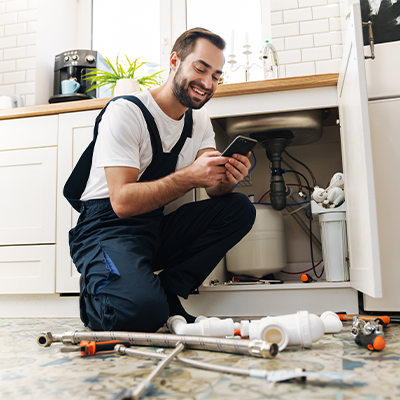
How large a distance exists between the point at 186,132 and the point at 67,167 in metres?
0.61

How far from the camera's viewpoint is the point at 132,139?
1.31 metres

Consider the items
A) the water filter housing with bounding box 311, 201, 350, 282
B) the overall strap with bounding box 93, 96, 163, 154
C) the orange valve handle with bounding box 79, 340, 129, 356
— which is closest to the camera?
the orange valve handle with bounding box 79, 340, 129, 356

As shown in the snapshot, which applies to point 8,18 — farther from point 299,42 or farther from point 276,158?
point 276,158

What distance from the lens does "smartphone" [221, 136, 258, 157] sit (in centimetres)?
124

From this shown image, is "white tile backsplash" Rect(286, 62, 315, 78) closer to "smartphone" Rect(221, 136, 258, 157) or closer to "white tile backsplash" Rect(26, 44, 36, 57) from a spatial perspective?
"smartphone" Rect(221, 136, 258, 157)

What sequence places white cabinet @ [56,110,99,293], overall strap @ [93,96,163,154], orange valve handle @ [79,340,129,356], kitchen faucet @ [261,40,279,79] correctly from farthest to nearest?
kitchen faucet @ [261,40,279,79], white cabinet @ [56,110,99,293], overall strap @ [93,96,163,154], orange valve handle @ [79,340,129,356]

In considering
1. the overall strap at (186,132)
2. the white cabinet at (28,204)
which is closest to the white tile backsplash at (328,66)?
the overall strap at (186,132)

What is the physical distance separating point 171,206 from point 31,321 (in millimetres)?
699

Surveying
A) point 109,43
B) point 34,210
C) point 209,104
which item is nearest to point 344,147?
point 209,104

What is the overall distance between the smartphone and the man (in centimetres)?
2

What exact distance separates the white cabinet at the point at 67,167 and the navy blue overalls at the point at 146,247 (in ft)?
0.95

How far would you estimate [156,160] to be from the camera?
54.9 inches

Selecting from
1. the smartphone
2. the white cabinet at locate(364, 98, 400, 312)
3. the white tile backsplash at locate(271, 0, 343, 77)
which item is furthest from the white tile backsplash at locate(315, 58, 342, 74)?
the smartphone

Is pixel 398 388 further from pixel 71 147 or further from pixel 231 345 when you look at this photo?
pixel 71 147
